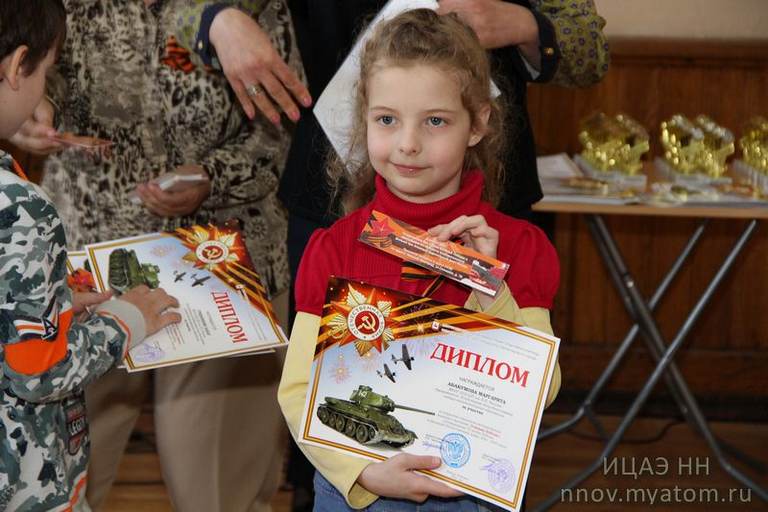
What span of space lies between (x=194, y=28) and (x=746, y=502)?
2.21 m

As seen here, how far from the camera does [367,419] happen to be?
134cm

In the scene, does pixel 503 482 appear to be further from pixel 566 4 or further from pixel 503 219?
pixel 566 4

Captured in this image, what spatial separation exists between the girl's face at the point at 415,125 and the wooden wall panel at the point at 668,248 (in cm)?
234

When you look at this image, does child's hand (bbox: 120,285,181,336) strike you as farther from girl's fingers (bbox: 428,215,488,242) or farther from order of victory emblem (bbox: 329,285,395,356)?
girl's fingers (bbox: 428,215,488,242)

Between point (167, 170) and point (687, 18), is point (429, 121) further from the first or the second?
point (687, 18)

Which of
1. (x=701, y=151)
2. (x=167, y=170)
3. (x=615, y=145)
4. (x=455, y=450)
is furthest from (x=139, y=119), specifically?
(x=701, y=151)

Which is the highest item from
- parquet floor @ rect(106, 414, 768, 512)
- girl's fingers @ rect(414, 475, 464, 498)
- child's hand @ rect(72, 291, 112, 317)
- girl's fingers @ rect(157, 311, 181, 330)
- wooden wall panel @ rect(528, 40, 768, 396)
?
child's hand @ rect(72, 291, 112, 317)

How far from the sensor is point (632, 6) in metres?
3.82

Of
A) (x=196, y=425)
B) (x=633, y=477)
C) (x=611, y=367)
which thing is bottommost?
(x=633, y=477)

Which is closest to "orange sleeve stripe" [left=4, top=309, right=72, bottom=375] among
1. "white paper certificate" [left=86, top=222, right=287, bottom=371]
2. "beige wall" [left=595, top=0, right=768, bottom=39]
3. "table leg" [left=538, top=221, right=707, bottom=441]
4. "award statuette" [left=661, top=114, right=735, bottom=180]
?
"white paper certificate" [left=86, top=222, right=287, bottom=371]

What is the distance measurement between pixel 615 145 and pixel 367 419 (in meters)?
1.90

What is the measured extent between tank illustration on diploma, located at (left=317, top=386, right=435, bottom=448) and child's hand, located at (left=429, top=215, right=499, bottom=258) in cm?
22

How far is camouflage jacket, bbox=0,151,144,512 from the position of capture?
1393 millimetres
